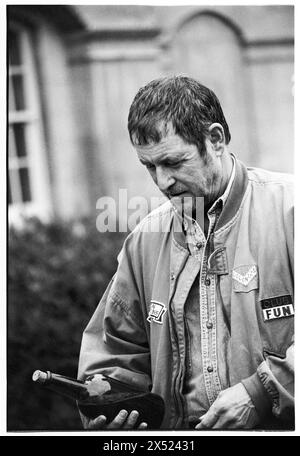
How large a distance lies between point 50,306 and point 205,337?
213 centimetres

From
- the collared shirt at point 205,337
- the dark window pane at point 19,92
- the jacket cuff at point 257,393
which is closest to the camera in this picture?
the jacket cuff at point 257,393

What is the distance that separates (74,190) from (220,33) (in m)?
1.41

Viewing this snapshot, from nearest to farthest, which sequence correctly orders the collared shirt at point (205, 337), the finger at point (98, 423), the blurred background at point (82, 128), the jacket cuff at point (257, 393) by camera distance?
the jacket cuff at point (257, 393)
the collared shirt at point (205, 337)
the finger at point (98, 423)
the blurred background at point (82, 128)

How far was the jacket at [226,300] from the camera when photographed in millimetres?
3047

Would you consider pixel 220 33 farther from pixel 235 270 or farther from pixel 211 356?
pixel 211 356

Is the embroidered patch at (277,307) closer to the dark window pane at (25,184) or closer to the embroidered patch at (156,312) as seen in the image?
the embroidered patch at (156,312)

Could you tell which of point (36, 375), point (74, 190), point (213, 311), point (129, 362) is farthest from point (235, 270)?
point (74, 190)

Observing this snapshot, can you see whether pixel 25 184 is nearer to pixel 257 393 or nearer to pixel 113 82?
pixel 113 82

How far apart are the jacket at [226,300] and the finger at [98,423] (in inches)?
6.9

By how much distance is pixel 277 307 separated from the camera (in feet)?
10.1

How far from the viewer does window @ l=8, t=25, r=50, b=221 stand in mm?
Answer: 5281


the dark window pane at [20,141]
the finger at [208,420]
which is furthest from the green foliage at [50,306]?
the finger at [208,420]

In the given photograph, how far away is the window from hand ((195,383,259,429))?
2462 millimetres

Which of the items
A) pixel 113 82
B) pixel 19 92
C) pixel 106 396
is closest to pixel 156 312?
pixel 106 396
